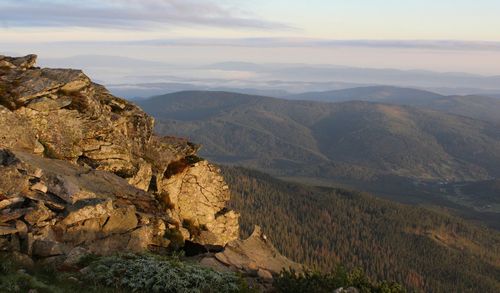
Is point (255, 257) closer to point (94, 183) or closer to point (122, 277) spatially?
point (94, 183)

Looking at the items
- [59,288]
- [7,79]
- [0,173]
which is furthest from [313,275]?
[7,79]

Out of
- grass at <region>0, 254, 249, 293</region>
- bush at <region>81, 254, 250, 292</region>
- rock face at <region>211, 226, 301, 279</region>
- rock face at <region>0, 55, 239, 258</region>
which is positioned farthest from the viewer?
rock face at <region>211, 226, 301, 279</region>

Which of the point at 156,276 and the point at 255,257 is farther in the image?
the point at 255,257

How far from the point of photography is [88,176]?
3831 centimetres

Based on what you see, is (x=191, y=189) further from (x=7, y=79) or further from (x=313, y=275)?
(x=313, y=275)

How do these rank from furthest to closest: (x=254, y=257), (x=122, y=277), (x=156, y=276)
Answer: (x=254, y=257) < (x=122, y=277) < (x=156, y=276)

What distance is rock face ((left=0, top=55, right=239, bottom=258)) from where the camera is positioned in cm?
3103

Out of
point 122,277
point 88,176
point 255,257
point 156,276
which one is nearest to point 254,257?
point 255,257

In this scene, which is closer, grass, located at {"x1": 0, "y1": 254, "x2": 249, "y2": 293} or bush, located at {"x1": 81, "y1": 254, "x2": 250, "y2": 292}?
grass, located at {"x1": 0, "y1": 254, "x2": 249, "y2": 293}

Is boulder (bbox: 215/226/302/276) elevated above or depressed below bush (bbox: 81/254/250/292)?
below

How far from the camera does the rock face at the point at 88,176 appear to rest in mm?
31031

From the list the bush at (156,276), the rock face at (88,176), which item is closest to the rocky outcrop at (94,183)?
the rock face at (88,176)

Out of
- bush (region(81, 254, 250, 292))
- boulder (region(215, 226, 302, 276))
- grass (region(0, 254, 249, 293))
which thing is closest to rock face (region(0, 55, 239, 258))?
grass (region(0, 254, 249, 293))

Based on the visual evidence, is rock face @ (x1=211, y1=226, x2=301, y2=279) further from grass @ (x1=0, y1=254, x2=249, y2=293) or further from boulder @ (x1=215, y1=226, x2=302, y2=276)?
grass @ (x1=0, y1=254, x2=249, y2=293)
